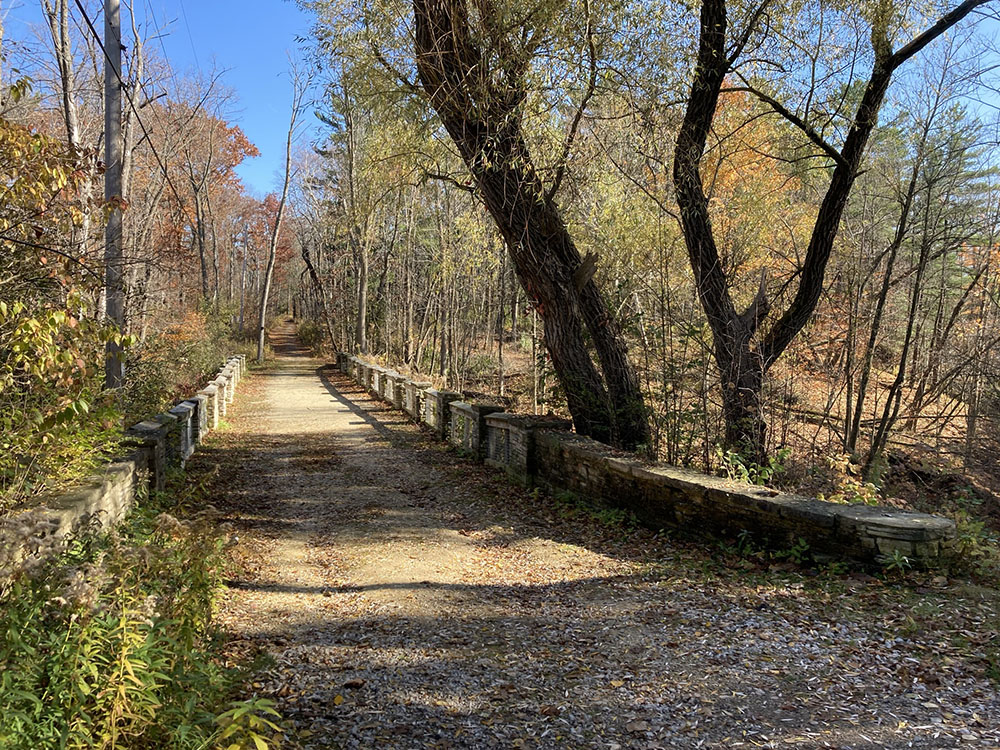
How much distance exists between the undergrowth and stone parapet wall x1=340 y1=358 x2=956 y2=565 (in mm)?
4166

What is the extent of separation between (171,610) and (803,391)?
13.1m

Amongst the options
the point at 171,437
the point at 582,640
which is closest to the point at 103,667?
the point at 582,640

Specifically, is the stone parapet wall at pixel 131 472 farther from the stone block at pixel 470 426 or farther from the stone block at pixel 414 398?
the stone block at pixel 414 398

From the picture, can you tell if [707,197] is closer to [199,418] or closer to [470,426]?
[470,426]

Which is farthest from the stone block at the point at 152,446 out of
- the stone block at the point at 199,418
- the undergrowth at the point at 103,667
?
the undergrowth at the point at 103,667

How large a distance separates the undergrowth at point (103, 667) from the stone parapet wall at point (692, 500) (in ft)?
13.7

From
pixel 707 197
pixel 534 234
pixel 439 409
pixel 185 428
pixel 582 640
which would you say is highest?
pixel 707 197

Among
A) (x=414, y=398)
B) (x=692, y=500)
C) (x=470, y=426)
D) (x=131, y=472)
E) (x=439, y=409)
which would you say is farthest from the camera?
(x=414, y=398)

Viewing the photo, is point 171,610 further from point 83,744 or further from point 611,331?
point 611,331

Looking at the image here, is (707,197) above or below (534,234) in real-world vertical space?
above

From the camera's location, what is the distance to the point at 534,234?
8719mm

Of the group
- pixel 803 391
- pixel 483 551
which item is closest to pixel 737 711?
pixel 483 551

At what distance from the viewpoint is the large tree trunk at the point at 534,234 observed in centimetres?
789

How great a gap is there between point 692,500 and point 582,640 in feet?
7.56
